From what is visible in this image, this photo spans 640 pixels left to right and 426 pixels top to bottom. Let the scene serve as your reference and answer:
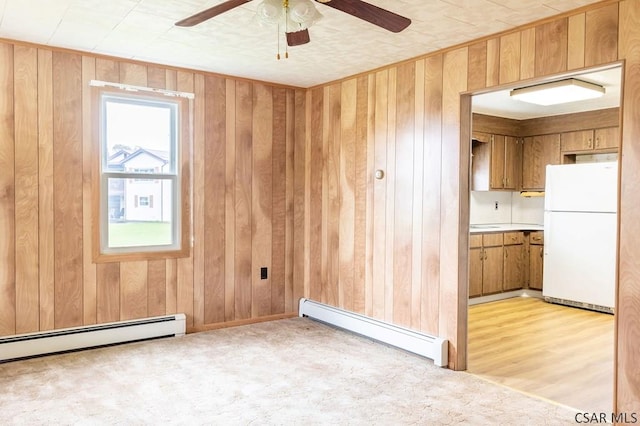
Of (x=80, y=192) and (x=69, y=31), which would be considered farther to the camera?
(x=80, y=192)

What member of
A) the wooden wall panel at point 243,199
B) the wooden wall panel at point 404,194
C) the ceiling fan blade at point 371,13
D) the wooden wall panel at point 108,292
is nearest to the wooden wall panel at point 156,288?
the wooden wall panel at point 108,292

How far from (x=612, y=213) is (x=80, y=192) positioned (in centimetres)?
548

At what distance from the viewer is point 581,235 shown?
573cm

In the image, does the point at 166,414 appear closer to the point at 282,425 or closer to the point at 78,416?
the point at 78,416

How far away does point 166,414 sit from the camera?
9.41 feet

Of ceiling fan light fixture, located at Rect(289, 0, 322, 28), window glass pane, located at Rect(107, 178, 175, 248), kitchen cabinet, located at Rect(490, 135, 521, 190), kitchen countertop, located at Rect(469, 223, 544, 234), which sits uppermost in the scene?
ceiling fan light fixture, located at Rect(289, 0, 322, 28)

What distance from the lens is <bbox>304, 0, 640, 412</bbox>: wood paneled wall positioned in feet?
9.06

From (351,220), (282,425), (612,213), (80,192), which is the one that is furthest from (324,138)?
(612,213)

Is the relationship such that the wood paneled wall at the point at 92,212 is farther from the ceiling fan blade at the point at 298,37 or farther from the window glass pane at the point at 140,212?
the ceiling fan blade at the point at 298,37

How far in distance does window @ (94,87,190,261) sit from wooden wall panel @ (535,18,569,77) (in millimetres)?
2983

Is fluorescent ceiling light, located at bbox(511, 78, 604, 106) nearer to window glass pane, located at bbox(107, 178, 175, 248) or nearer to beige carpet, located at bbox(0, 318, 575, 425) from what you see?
beige carpet, located at bbox(0, 318, 575, 425)

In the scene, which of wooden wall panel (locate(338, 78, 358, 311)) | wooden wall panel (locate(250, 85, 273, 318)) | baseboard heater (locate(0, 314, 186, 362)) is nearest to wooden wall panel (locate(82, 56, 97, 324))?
baseboard heater (locate(0, 314, 186, 362))

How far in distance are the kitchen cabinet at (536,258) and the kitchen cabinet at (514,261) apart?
0.08 metres

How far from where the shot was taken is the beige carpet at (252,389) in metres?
2.85
